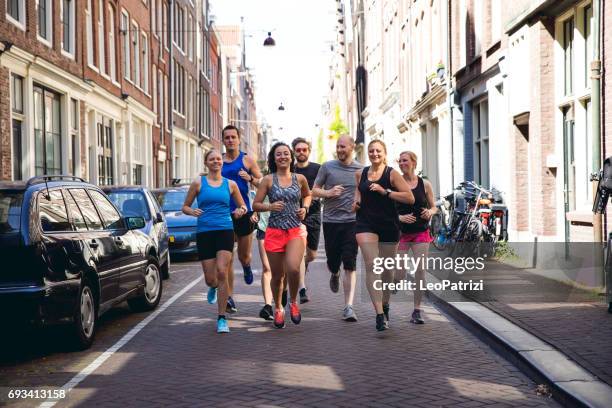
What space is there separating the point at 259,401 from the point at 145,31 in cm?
2915

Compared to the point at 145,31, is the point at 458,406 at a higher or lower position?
lower

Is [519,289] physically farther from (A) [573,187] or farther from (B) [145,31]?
(B) [145,31]

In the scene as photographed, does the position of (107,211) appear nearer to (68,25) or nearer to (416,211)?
(416,211)

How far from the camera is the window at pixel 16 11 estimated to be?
55.5 feet

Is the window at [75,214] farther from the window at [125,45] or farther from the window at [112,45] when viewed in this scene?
the window at [125,45]

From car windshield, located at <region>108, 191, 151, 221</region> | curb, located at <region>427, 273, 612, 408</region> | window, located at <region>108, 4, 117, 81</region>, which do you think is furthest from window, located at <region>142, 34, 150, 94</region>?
curb, located at <region>427, 273, 612, 408</region>

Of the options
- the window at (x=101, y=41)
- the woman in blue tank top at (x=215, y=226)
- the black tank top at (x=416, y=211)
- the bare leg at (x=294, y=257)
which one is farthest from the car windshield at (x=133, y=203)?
the window at (x=101, y=41)

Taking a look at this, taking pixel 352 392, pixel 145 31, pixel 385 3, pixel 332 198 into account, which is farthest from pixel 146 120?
pixel 352 392

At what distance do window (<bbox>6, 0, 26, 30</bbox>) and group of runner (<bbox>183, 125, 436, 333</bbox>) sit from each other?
969 cm

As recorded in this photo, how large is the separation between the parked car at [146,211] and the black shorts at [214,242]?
164 inches

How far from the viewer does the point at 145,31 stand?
108 feet

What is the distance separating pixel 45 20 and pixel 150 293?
39.5 ft

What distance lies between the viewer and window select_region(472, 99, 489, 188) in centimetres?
1928

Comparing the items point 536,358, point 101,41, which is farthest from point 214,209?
point 101,41
